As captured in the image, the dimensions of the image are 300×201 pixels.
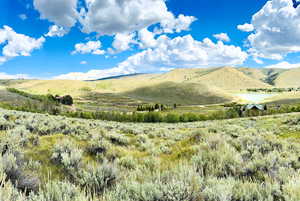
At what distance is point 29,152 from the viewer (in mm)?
5746

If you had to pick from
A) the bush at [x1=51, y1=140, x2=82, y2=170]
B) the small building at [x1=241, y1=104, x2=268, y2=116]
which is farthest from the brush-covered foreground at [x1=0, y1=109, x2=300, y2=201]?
the small building at [x1=241, y1=104, x2=268, y2=116]

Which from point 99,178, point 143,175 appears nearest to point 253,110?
point 143,175

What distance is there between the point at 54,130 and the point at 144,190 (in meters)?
8.26

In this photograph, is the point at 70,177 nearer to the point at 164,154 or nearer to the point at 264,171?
the point at 164,154

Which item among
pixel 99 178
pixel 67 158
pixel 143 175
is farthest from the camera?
pixel 67 158

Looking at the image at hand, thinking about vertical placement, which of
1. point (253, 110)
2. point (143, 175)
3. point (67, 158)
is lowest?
point (253, 110)

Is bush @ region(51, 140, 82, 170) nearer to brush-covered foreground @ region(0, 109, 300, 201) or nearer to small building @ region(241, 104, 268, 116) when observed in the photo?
brush-covered foreground @ region(0, 109, 300, 201)

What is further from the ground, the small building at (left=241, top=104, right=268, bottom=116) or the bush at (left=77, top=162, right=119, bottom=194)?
the bush at (left=77, top=162, right=119, bottom=194)

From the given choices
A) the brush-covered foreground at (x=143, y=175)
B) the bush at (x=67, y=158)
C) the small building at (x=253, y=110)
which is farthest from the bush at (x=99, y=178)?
the small building at (x=253, y=110)

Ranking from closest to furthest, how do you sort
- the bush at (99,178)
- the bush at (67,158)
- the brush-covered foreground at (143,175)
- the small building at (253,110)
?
the brush-covered foreground at (143,175), the bush at (99,178), the bush at (67,158), the small building at (253,110)

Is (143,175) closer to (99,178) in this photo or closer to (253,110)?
(99,178)

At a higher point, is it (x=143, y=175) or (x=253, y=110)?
(x=143, y=175)

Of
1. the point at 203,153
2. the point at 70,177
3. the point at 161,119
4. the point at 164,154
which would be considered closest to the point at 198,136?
the point at 164,154

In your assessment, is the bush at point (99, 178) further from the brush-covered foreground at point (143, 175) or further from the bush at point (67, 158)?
the bush at point (67, 158)
